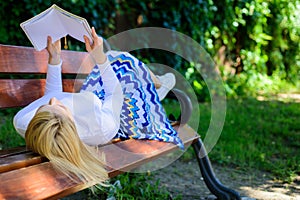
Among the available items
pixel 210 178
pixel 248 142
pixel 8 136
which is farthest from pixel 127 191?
pixel 248 142

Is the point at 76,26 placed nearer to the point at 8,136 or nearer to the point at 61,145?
the point at 61,145

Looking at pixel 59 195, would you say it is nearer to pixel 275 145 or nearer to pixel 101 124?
pixel 101 124

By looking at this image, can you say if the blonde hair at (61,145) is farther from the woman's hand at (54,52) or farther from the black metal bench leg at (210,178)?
the black metal bench leg at (210,178)

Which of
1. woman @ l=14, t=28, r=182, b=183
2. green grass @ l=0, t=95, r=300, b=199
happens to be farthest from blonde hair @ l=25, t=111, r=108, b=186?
green grass @ l=0, t=95, r=300, b=199

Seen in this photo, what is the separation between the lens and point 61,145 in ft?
4.79

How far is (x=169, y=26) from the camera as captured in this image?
537 cm

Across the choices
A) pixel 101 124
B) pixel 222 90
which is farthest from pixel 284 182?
pixel 222 90

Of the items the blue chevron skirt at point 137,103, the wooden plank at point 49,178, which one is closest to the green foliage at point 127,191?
the blue chevron skirt at point 137,103

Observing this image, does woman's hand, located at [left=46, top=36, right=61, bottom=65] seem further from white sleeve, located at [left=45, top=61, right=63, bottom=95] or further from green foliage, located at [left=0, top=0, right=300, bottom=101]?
green foliage, located at [left=0, top=0, right=300, bottom=101]

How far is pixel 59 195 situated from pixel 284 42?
22.1 feet

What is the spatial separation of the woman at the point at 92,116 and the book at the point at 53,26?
0.20ft

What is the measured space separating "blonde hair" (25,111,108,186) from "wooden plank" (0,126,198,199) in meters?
0.04

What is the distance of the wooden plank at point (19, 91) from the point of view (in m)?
1.95

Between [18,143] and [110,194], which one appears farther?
[18,143]
